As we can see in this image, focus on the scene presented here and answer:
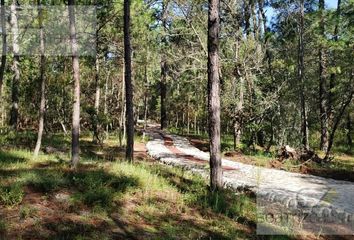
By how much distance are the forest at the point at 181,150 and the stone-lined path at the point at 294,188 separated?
5 cm

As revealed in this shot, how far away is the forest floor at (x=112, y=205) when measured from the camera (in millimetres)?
8126

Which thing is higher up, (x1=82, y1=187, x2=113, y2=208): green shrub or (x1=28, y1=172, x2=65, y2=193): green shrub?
(x1=28, y1=172, x2=65, y2=193): green shrub

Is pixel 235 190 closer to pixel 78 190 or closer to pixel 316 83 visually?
pixel 78 190

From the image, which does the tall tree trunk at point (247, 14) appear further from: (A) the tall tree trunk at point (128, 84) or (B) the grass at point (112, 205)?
(B) the grass at point (112, 205)

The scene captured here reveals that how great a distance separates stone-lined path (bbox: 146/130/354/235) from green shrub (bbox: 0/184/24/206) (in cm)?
603

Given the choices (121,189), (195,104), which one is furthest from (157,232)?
(195,104)

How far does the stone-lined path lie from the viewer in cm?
1013

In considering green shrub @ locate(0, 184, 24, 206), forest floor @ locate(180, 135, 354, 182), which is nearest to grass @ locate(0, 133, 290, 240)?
green shrub @ locate(0, 184, 24, 206)

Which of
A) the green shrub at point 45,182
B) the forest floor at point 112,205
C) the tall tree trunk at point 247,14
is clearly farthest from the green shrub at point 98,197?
the tall tree trunk at point 247,14

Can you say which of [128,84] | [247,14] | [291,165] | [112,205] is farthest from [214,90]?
[247,14]

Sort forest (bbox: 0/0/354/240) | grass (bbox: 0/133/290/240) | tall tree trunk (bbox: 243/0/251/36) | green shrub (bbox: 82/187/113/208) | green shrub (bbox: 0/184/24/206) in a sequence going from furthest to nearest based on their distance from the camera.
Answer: tall tree trunk (bbox: 243/0/251/36) < green shrub (bbox: 82/187/113/208) < forest (bbox: 0/0/354/240) < green shrub (bbox: 0/184/24/206) < grass (bbox: 0/133/290/240)

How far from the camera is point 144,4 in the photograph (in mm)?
24203

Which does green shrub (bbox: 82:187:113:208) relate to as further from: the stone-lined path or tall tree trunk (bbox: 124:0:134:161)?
tall tree trunk (bbox: 124:0:134:161)

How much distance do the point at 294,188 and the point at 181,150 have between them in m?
10.1
